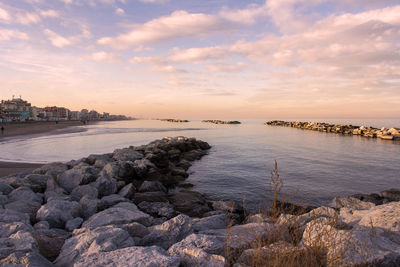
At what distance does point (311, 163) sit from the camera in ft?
51.4

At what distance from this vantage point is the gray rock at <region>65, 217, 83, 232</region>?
513 centimetres

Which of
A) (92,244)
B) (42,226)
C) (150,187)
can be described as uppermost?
(92,244)

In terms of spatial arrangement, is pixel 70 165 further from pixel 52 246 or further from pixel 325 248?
pixel 325 248

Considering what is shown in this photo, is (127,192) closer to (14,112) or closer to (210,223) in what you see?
(210,223)

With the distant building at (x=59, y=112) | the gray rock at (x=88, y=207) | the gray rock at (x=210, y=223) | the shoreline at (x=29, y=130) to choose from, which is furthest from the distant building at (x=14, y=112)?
the gray rock at (x=210, y=223)

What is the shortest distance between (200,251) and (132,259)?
918mm

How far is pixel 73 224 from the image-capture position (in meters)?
5.23

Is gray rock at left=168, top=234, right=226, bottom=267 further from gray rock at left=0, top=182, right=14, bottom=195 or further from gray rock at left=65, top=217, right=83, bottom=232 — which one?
gray rock at left=0, top=182, right=14, bottom=195

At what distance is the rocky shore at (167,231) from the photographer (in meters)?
2.95

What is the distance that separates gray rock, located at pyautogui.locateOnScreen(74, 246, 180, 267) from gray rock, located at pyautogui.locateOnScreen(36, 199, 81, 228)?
274 centimetres

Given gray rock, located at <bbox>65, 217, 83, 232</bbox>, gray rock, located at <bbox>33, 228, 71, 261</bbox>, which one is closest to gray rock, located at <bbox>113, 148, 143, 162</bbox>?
gray rock, located at <bbox>65, 217, 83, 232</bbox>

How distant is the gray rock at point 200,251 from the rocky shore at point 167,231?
0.01 m

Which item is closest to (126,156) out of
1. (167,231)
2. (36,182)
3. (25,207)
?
(36,182)

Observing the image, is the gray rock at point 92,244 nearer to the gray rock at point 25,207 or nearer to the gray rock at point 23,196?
the gray rock at point 25,207
